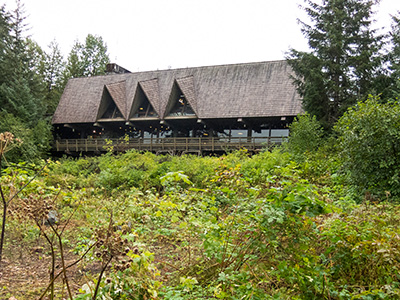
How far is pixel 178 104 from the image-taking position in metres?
22.2

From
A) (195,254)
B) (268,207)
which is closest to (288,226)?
(268,207)

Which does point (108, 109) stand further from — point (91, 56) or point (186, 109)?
point (91, 56)

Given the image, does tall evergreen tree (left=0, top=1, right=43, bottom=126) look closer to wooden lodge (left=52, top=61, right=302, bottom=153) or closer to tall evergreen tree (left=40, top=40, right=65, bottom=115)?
wooden lodge (left=52, top=61, right=302, bottom=153)

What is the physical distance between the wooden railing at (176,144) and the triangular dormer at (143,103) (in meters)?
1.88

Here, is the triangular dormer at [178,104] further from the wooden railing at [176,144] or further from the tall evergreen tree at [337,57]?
the tall evergreen tree at [337,57]

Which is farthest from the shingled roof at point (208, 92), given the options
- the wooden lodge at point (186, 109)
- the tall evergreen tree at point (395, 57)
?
the tall evergreen tree at point (395, 57)

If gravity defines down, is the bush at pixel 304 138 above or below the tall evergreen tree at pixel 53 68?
below

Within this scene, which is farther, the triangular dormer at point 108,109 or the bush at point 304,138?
the triangular dormer at point 108,109

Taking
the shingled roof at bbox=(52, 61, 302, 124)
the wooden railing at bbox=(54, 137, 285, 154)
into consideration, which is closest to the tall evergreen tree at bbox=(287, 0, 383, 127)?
the shingled roof at bbox=(52, 61, 302, 124)

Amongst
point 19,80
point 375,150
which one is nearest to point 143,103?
point 19,80

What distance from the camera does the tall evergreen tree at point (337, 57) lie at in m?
12.9

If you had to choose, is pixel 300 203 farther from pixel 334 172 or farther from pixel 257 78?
pixel 257 78

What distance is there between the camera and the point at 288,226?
2.82m

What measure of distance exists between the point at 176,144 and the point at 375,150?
14804 millimetres
